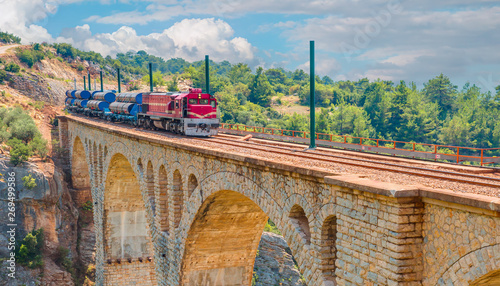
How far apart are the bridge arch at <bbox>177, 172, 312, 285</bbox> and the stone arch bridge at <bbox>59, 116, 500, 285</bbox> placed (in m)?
0.04

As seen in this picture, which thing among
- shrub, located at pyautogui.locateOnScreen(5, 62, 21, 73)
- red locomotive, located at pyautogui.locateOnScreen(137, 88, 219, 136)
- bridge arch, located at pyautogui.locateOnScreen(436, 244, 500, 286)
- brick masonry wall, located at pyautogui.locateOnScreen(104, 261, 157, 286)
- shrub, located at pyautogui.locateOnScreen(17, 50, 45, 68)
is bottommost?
brick masonry wall, located at pyautogui.locateOnScreen(104, 261, 157, 286)

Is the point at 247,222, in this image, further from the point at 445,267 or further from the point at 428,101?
the point at 428,101

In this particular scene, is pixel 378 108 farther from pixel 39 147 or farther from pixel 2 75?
pixel 39 147

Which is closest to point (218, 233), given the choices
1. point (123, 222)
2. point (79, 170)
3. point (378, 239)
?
point (378, 239)

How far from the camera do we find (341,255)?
10430 millimetres

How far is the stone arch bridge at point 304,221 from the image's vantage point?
8.15 metres

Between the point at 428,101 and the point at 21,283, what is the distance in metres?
91.1

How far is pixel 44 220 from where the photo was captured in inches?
A: 1636

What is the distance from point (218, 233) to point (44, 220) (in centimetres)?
2704

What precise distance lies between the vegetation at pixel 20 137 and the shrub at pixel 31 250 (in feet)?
22.3

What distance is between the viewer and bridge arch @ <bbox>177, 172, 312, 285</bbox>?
17.9 meters

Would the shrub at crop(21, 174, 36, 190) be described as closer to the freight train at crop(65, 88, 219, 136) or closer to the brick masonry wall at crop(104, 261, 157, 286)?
the freight train at crop(65, 88, 219, 136)

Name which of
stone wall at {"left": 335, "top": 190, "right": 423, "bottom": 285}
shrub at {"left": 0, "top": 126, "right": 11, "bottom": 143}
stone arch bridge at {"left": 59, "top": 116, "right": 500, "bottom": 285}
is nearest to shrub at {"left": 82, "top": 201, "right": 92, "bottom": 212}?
shrub at {"left": 0, "top": 126, "right": 11, "bottom": 143}

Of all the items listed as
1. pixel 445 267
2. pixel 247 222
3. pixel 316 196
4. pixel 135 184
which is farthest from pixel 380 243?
pixel 135 184
